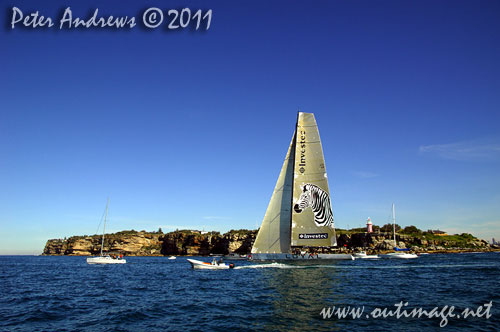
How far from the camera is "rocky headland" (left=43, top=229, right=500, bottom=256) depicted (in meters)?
140

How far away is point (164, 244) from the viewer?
18062 centimetres

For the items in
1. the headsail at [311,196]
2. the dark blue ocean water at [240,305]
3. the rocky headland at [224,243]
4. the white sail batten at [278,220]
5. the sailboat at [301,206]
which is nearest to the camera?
the dark blue ocean water at [240,305]

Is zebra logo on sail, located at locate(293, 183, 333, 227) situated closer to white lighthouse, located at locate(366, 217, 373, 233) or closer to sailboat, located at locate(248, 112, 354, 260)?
sailboat, located at locate(248, 112, 354, 260)

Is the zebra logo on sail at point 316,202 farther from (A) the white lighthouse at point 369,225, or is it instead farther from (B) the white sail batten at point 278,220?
(A) the white lighthouse at point 369,225

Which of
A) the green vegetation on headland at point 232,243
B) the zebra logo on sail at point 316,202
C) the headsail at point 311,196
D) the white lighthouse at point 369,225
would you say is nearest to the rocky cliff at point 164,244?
the green vegetation on headland at point 232,243

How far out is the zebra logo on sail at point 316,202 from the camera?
194 ft

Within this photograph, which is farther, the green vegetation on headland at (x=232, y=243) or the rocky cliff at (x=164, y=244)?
the rocky cliff at (x=164, y=244)

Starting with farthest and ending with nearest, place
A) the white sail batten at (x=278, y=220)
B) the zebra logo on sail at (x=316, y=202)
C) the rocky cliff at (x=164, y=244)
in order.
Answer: the rocky cliff at (x=164, y=244) → the zebra logo on sail at (x=316, y=202) → the white sail batten at (x=278, y=220)

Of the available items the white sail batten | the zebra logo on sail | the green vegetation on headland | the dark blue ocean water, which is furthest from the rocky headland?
the dark blue ocean water

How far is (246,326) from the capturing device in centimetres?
1566

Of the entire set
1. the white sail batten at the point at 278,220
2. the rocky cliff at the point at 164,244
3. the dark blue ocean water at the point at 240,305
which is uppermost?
the white sail batten at the point at 278,220

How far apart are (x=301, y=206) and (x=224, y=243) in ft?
348

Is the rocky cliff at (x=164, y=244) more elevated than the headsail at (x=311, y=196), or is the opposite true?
the headsail at (x=311, y=196)

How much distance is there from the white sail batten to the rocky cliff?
9144cm
